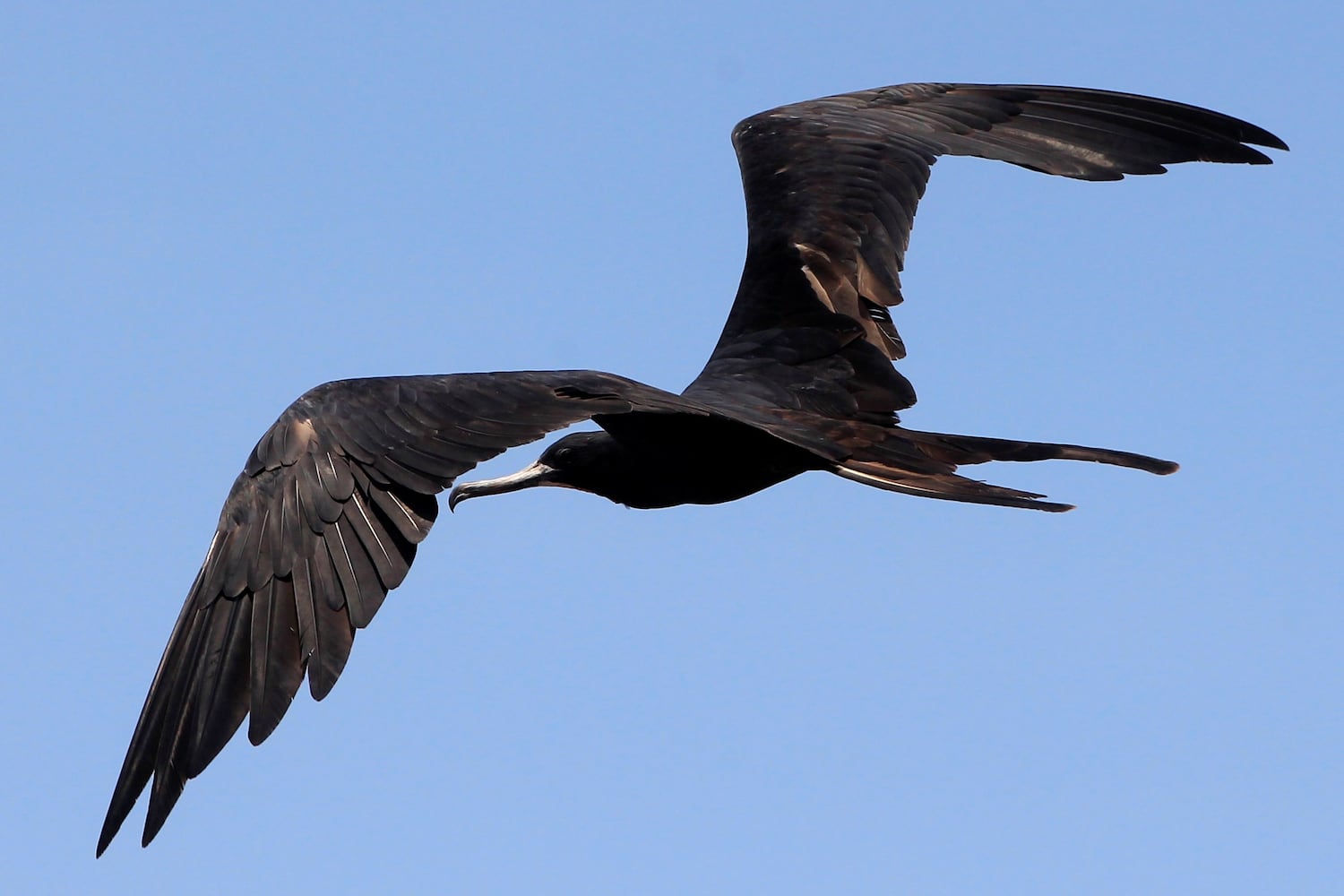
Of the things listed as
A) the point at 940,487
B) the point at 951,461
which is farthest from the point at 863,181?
the point at 940,487

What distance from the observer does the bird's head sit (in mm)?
8625

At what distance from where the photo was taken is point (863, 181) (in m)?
10.4

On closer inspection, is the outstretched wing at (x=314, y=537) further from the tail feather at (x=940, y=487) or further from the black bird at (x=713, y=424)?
the tail feather at (x=940, y=487)

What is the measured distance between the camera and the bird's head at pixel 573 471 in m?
8.62

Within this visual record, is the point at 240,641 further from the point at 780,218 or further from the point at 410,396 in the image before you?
the point at 780,218

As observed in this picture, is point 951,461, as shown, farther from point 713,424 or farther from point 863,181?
point 863,181

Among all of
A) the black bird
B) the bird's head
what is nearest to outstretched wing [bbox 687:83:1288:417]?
the black bird

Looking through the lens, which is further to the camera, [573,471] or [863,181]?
[863,181]

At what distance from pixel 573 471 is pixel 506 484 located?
0.32 m

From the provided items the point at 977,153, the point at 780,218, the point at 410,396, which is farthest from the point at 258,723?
the point at 977,153

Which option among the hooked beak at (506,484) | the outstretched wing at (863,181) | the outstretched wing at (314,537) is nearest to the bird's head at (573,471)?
the hooked beak at (506,484)

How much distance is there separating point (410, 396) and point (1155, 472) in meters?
3.17

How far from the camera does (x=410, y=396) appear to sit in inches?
288

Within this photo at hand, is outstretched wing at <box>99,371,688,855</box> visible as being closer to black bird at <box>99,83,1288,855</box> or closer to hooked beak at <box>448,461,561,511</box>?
black bird at <box>99,83,1288,855</box>
